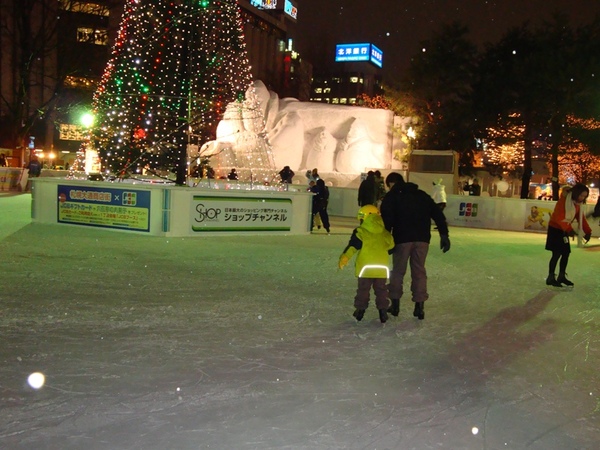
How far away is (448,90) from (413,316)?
113ft

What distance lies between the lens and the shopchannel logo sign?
22156 mm

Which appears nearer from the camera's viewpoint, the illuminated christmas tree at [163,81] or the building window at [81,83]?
the illuminated christmas tree at [163,81]

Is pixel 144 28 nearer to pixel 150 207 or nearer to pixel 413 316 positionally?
pixel 150 207

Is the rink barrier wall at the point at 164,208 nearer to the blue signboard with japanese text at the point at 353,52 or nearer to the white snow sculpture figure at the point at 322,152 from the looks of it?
the white snow sculpture figure at the point at 322,152

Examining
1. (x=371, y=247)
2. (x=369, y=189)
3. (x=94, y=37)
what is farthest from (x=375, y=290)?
(x=94, y=37)

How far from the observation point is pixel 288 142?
35938 millimetres

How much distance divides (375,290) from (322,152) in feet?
98.5

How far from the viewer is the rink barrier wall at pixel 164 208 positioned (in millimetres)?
13102

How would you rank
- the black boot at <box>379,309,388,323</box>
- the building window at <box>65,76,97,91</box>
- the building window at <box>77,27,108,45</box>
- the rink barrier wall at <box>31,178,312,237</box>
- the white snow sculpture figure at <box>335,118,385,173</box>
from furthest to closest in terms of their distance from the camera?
the white snow sculpture figure at <box>335,118,385,173</box>
the building window at <box>65,76,97,91</box>
the building window at <box>77,27,108,45</box>
the rink barrier wall at <box>31,178,312,237</box>
the black boot at <box>379,309,388,323</box>

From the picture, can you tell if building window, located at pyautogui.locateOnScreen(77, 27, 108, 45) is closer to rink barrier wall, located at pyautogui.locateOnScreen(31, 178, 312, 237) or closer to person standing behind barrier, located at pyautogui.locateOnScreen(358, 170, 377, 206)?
rink barrier wall, located at pyautogui.locateOnScreen(31, 178, 312, 237)

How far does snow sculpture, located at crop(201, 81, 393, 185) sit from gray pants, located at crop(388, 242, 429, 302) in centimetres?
2779

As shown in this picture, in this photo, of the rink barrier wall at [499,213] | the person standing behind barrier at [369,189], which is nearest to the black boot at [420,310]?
the person standing behind barrier at [369,189]

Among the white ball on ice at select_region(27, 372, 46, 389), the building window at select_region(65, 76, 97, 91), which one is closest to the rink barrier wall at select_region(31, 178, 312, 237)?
the white ball on ice at select_region(27, 372, 46, 389)

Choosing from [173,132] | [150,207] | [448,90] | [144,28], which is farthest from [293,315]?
[448,90]
